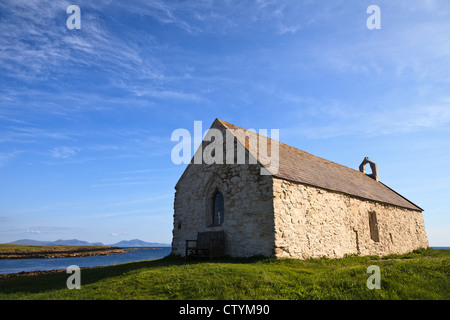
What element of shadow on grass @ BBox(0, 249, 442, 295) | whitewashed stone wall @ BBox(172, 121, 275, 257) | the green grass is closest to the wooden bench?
whitewashed stone wall @ BBox(172, 121, 275, 257)

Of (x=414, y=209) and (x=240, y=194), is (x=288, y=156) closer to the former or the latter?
(x=240, y=194)

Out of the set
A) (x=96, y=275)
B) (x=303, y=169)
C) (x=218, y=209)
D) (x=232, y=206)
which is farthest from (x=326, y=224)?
(x=96, y=275)

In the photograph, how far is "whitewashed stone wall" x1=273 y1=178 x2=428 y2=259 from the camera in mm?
12836

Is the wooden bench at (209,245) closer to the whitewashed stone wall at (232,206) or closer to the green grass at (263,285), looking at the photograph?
the whitewashed stone wall at (232,206)

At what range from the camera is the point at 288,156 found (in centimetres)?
1773

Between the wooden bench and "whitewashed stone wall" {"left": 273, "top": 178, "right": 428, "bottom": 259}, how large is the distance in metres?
3.11

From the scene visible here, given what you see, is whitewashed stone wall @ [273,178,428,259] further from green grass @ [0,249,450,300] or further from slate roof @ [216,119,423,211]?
green grass @ [0,249,450,300]

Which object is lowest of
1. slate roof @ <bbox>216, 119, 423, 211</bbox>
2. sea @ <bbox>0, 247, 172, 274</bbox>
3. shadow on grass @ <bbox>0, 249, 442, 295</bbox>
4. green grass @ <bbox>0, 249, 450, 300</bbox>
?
sea @ <bbox>0, 247, 172, 274</bbox>

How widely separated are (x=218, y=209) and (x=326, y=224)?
5.90 meters

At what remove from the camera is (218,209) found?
15.6 m

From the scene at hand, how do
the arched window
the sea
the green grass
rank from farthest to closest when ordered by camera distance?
the sea → the arched window → the green grass

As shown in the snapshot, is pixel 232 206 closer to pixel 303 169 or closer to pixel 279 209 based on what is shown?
pixel 279 209

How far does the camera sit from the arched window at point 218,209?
1531cm
